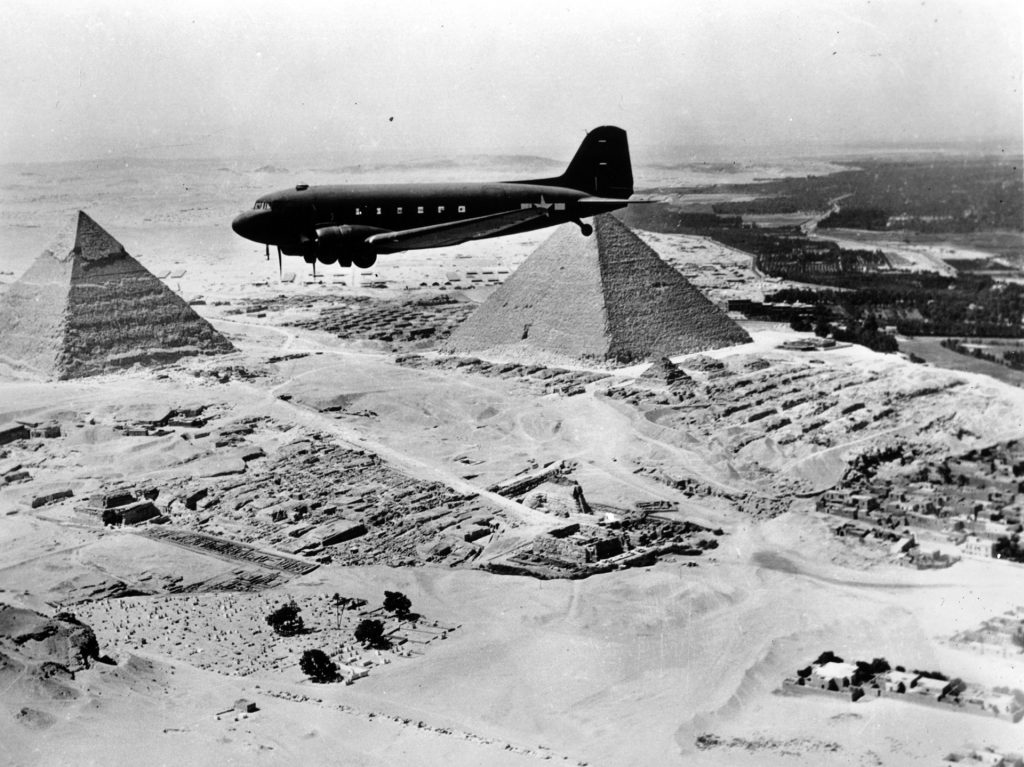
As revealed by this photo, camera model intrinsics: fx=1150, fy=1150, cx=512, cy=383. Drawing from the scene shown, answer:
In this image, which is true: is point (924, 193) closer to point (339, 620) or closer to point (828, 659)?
point (828, 659)

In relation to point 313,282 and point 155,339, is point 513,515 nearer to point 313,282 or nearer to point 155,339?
point 155,339

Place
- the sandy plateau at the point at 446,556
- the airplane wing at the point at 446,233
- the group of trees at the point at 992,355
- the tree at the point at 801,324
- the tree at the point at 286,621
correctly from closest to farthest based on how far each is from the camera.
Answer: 1. the airplane wing at the point at 446,233
2. the sandy plateau at the point at 446,556
3. the tree at the point at 286,621
4. the group of trees at the point at 992,355
5. the tree at the point at 801,324

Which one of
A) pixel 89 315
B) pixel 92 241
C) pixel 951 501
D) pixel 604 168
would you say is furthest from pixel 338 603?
pixel 92 241

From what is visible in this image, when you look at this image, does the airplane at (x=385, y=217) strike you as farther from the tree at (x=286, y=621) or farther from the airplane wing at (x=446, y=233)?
the tree at (x=286, y=621)

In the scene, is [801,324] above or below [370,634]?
above

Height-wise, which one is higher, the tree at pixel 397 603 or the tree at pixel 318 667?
the tree at pixel 397 603

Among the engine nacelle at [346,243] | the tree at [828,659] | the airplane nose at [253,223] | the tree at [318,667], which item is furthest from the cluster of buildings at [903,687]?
the airplane nose at [253,223]
